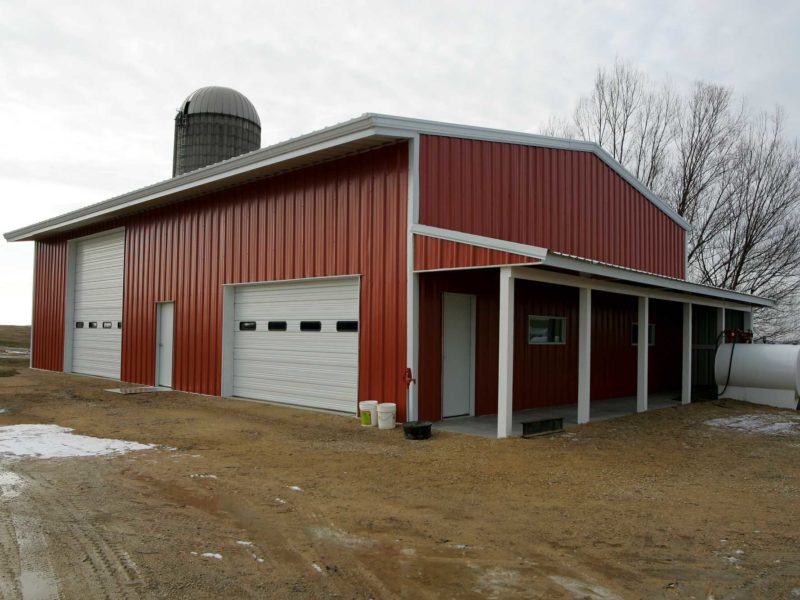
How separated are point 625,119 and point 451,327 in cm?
2109

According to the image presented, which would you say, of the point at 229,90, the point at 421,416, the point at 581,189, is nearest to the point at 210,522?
the point at 421,416

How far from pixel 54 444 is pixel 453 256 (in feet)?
19.3

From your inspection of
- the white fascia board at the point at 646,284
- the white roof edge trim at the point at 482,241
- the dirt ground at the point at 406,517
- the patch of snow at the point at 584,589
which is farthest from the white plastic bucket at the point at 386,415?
the patch of snow at the point at 584,589

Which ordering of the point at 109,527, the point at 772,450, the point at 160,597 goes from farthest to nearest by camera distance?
the point at 772,450, the point at 109,527, the point at 160,597

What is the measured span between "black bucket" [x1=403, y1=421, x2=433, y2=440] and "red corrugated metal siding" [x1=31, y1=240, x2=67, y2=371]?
15.2 metres

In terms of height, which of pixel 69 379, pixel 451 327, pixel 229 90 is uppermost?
pixel 229 90

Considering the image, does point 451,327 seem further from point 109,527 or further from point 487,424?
point 109,527

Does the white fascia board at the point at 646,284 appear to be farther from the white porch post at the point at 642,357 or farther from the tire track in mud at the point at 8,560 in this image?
the tire track in mud at the point at 8,560

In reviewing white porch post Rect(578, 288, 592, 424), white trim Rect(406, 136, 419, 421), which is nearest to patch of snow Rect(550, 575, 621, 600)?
white trim Rect(406, 136, 419, 421)

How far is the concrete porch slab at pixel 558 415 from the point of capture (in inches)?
384

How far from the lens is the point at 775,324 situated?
26.4 metres

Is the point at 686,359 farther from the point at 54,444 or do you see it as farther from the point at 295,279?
the point at 54,444

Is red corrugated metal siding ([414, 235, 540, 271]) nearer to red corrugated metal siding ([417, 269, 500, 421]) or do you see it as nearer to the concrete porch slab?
red corrugated metal siding ([417, 269, 500, 421])

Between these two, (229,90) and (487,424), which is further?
(229,90)
